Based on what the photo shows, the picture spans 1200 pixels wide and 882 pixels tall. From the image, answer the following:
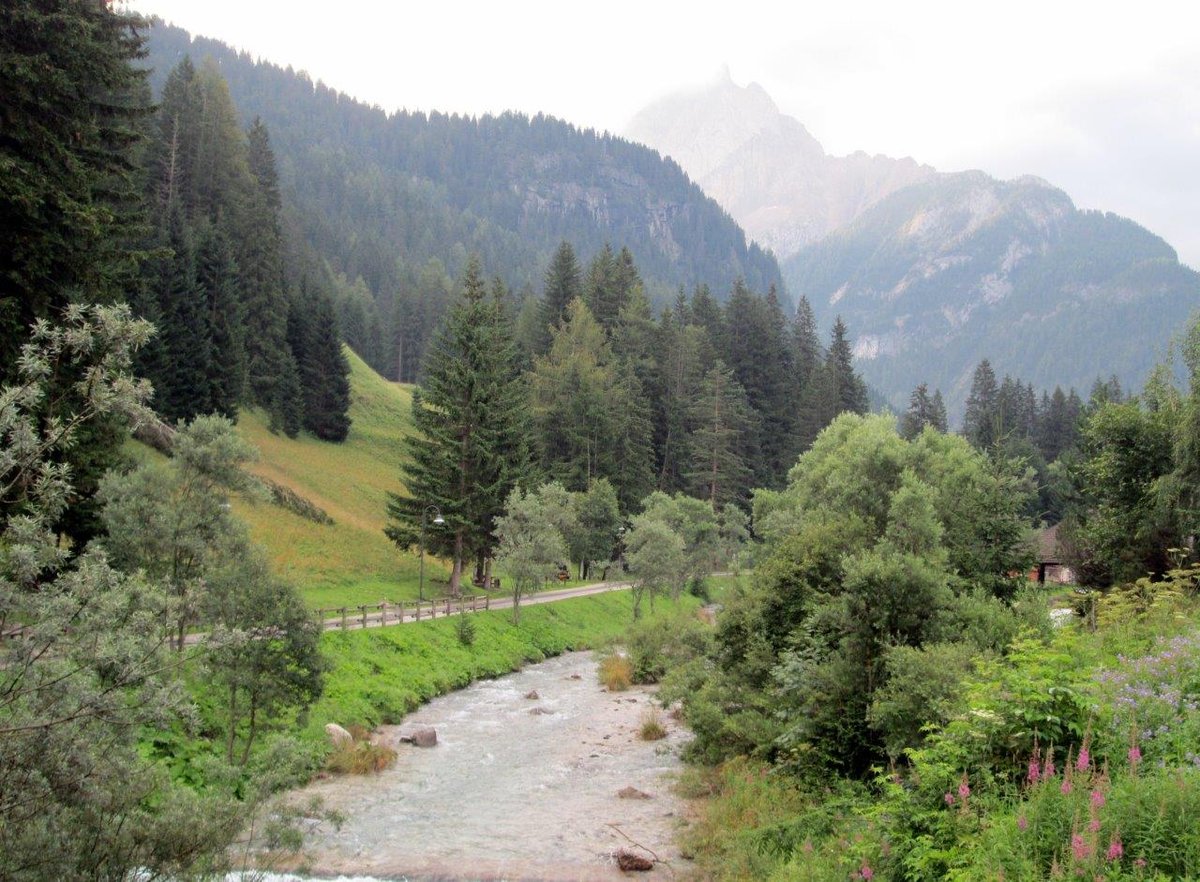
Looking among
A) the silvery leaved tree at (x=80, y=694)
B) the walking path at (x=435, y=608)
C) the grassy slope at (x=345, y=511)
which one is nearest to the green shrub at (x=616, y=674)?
the walking path at (x=435, y=608)

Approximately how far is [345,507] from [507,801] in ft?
141

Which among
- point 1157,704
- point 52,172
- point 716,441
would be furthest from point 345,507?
point 1157,704

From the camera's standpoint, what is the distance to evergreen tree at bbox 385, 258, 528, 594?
50.8m

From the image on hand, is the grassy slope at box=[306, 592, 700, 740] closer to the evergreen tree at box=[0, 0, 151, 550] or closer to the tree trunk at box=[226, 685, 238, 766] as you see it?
the tree trunk at box=[226, 685, 238, 766]

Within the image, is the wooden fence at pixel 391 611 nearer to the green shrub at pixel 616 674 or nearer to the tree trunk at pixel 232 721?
the green shrub at pixel 616 674

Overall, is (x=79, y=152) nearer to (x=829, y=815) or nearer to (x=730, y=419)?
(x=829, y=815)

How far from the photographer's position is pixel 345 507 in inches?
2328

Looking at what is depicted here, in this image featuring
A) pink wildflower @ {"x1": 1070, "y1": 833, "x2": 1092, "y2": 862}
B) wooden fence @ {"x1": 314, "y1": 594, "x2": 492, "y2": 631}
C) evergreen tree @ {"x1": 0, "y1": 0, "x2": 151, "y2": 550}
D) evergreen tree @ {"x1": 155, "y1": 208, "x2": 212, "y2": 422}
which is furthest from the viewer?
evergreen tree @ {"x1": 155, "y1": 208, "x2": 212, "y2": 422}

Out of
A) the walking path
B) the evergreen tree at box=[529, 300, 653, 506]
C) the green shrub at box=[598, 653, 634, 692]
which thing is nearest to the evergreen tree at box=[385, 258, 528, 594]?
the walking path

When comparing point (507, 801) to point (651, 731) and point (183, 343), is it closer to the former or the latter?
point (651, 731)

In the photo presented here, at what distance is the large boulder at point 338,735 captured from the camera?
71.7 ft

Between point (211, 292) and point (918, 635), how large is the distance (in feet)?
197

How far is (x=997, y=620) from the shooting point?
1622cm

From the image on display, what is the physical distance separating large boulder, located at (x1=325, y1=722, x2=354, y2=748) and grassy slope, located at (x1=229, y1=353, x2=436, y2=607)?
665 centimetres
